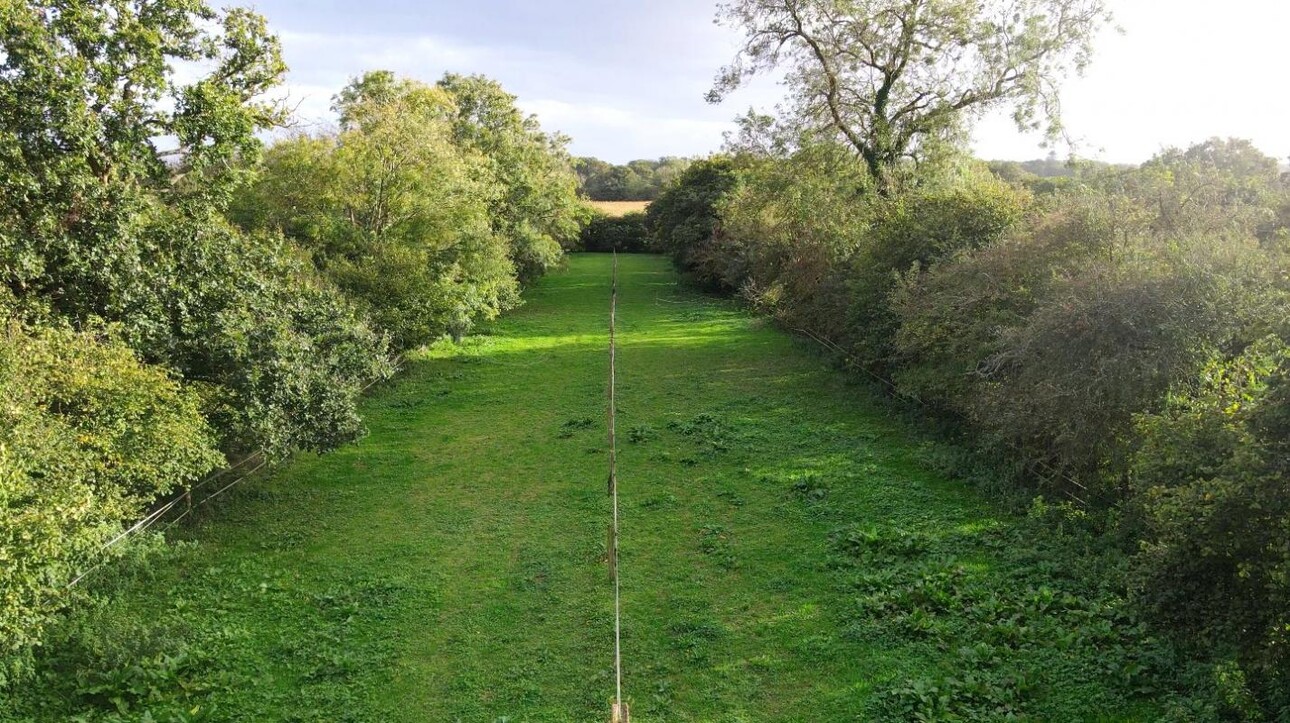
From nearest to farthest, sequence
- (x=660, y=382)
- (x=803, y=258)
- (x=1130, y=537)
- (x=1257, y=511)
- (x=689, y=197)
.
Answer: (x=1257, y=511), (x=1130, y=537), (x=660, y=382), (x=803, y=258), (x=689, y=197)

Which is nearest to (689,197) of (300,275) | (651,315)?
(651,315)

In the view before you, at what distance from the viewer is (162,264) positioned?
41.5 feet

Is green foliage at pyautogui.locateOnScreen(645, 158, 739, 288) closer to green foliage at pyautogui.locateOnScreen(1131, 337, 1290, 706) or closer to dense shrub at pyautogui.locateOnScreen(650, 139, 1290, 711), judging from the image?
dense shrub at pyautogui.locateOnScreen(650, 139, 1290, 711)

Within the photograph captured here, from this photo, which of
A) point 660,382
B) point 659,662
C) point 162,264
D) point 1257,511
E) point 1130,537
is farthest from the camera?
point 660,382

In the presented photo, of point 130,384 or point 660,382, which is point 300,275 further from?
point 660,382

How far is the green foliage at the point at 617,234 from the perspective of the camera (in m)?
69.1

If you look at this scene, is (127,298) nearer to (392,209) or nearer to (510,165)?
(392,209)

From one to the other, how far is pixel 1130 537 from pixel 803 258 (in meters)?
17.1

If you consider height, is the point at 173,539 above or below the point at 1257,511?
below

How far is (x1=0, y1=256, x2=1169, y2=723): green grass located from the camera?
27.7 ft

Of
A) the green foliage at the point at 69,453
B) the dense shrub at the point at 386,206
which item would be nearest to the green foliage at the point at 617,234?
the dense shrub at the point at 386,206

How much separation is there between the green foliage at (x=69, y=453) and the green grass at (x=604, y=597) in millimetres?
1144

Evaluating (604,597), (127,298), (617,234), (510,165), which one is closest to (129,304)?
(127,298)

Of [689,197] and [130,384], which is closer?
[130,384]
